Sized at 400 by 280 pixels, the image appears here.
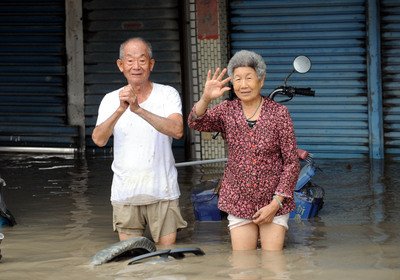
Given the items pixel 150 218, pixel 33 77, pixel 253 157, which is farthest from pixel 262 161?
pixel 33 77

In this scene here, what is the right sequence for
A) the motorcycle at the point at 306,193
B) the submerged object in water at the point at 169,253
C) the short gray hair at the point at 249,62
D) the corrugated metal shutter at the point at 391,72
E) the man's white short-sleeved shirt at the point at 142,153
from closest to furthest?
the submerged object in water at the point at 169,253
the short gray hair at the point at 249,62
the man's white short-sleeved shirt at the point at 142,153
the motorcycle at the point at 306,193
the corrugated metal shutter at the point at 391,72

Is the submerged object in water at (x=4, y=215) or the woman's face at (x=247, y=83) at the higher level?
the woman's face at (x=247, y=83)

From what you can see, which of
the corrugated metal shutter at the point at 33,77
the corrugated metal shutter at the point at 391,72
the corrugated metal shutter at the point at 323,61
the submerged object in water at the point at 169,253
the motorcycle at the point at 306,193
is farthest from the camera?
the corrugated metal shutter at the point at 33,77

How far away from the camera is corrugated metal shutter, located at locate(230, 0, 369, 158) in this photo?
43.5ft

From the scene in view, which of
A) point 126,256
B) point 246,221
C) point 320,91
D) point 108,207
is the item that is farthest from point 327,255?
point 320,91

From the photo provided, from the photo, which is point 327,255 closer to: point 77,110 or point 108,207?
point 108,207

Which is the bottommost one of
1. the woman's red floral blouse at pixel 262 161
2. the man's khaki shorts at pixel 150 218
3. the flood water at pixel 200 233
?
the flood water at pixel 200 233

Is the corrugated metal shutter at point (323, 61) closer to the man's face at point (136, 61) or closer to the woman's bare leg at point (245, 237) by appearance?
the man's face at point (136, 61)

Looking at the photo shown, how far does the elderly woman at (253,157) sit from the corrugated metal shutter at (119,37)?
6.30 m

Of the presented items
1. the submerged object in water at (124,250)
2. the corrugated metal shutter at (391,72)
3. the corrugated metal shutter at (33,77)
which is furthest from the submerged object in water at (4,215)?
the corrugated metal shutter at (391,72)

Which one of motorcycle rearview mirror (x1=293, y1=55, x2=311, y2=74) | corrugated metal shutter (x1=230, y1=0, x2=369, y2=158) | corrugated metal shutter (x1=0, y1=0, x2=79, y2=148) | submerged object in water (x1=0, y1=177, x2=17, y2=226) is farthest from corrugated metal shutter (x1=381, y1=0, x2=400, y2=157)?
submerged object in water (x1=0, y1=177, x2=17, y2=226)

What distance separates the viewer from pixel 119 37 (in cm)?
1423

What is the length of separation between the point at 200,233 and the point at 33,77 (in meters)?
6.12

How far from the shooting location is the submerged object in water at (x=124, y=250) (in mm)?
7703
